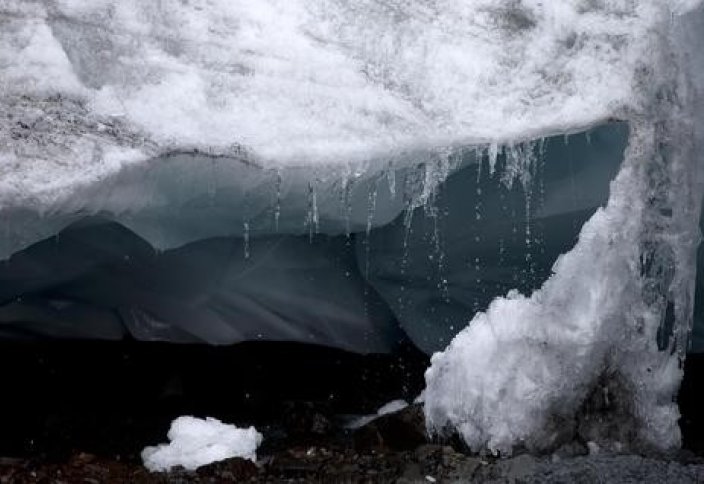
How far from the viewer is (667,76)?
381cm

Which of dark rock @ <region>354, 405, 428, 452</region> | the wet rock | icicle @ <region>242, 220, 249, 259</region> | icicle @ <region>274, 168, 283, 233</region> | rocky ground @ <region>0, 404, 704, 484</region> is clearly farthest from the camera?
the wet rock

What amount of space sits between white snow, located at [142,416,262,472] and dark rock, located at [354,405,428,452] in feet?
1.61

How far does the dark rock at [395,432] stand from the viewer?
3.92 meters

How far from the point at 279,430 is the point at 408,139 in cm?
154

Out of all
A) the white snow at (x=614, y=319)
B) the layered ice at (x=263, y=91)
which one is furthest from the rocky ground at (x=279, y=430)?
the layered ice at (x=263, y=91)

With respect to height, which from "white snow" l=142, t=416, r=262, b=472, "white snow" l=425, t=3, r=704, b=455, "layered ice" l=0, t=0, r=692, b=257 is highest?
"layered ice" l=0, t=0, r=692, b=257

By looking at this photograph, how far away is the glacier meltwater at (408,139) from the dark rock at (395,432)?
0.15m

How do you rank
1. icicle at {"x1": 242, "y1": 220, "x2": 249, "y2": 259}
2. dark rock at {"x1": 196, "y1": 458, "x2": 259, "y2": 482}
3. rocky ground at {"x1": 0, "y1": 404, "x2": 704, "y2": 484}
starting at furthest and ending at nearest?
icicle at {"x1": 242, "y1": 220, "x2": 249, "y2": 259} → dark rock at {"x1": 196, "y1": 458, "x2": 259, "y2": 482} → rocky ground at {"x1": 0, "y1": 404, "x2": 704, "y2": 484}

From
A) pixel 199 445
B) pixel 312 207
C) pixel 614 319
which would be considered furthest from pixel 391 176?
pixel 199 445

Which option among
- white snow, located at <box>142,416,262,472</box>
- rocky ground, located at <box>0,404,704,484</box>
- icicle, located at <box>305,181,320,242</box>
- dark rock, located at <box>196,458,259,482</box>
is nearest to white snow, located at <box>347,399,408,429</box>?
rocky ground, located at <box>0,404,704,484</box>

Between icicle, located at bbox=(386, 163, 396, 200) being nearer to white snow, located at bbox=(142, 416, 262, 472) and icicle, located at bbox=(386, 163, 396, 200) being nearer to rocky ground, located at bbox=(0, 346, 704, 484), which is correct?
rocky ground, located at bbox=(0, 346, 704, 484)

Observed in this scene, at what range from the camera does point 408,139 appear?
3.78 meters

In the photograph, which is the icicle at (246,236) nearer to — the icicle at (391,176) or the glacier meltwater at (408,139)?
the glacier meltwater at (408,139)

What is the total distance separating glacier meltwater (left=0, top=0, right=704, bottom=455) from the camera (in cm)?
368
